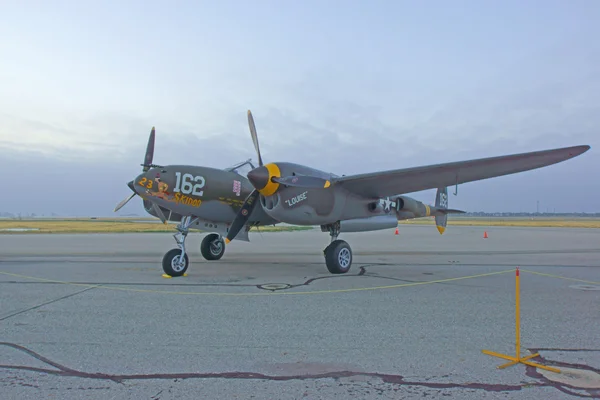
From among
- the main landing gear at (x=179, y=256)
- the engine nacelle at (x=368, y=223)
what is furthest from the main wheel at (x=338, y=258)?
the main landing gear at (x=179, y=256)

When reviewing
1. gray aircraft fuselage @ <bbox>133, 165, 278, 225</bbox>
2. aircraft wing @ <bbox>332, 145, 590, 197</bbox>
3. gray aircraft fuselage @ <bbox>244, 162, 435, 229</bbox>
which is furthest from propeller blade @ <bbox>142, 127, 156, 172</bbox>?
aircraft wing @ <bbox>332, 145, 590, 197</bbox>

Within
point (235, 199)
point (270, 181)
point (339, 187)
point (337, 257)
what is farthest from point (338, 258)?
point (235, 199)

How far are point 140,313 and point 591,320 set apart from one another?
6675mm

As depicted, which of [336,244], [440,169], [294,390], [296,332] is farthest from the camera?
[336,244]

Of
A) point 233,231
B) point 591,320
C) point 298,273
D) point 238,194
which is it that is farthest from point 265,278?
point 591,320

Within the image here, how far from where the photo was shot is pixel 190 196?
1091 centimetres

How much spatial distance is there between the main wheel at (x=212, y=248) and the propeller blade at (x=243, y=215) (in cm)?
310

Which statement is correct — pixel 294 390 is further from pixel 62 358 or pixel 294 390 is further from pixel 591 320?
pixel 591 320

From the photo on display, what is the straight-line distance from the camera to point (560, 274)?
1132cm

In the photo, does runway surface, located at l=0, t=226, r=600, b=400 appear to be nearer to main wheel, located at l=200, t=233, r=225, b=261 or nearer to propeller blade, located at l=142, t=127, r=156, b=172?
propeller blade, located at l=142, t=127, r=156, b=172

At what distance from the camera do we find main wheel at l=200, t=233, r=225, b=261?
1434cm

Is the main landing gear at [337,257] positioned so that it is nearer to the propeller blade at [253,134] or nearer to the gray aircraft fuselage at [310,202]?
the gray aircraft fuselage at [310,202]

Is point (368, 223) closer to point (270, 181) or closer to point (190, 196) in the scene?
point (270, 181)

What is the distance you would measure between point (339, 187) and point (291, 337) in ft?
21.9
